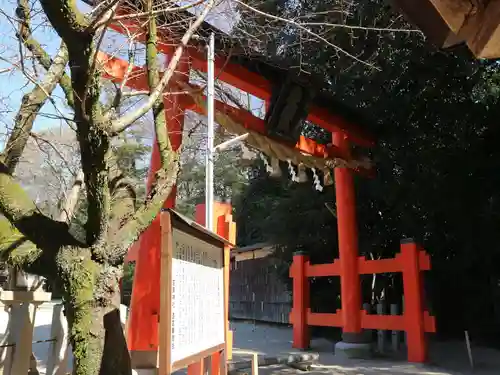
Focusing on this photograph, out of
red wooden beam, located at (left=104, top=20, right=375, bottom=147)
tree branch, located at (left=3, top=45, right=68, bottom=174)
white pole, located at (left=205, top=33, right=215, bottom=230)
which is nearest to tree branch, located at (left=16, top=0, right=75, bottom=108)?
tree branch, located at (left=3, top=45, right=68, bottom=174)

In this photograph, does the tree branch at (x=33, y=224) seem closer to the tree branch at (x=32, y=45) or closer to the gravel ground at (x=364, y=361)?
the tree branch at (x=32, y=45)

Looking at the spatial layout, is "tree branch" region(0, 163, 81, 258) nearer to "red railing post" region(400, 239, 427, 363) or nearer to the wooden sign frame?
the wooden sign frame

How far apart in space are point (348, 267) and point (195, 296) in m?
5.47

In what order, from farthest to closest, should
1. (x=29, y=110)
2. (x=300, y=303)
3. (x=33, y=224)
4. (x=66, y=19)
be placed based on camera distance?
(x=300, y=303), (x=29, y=110), (x=33, y=224), (x=66, y=19)

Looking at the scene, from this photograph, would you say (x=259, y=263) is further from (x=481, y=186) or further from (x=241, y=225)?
(x=481, y=186)

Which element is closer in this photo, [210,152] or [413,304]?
[210,152]

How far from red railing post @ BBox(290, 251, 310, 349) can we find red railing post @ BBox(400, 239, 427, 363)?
221 centimetres

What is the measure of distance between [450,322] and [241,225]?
8.92 meters

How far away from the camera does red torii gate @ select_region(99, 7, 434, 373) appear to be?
460 centimetres

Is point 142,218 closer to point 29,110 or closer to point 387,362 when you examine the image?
point 29,110

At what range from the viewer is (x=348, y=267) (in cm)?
823

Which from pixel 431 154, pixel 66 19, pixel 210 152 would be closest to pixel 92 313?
pixel 66 19

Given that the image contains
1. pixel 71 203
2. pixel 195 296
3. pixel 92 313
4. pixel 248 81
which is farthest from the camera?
pixel 248 81

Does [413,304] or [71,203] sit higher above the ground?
[71,203]
